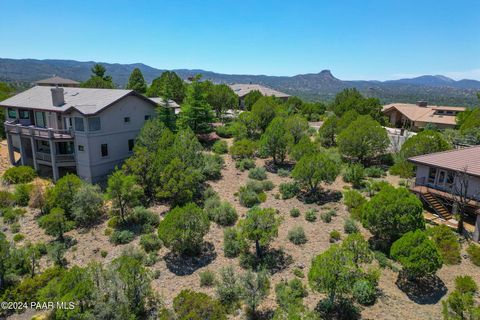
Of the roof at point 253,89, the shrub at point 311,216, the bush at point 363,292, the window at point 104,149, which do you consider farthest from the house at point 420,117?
the window at point 104,149

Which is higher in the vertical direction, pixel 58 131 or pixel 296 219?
pixel 58 131

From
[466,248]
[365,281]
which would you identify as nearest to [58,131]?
[365,281]

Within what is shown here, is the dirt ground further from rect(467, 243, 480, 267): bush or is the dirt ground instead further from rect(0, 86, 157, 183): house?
rect(0, 86, 157, 183): house

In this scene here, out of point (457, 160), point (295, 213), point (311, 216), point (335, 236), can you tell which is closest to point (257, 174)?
point (295, 213)

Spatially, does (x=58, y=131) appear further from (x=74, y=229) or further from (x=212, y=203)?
(x=212, y=203)

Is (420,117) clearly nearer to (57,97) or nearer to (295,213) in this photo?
(295,213)

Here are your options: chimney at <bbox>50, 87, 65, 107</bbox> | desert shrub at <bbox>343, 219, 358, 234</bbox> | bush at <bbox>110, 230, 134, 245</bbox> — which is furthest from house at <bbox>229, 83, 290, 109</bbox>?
bush at <bbox>110, 230, 134, 245</bbox>
